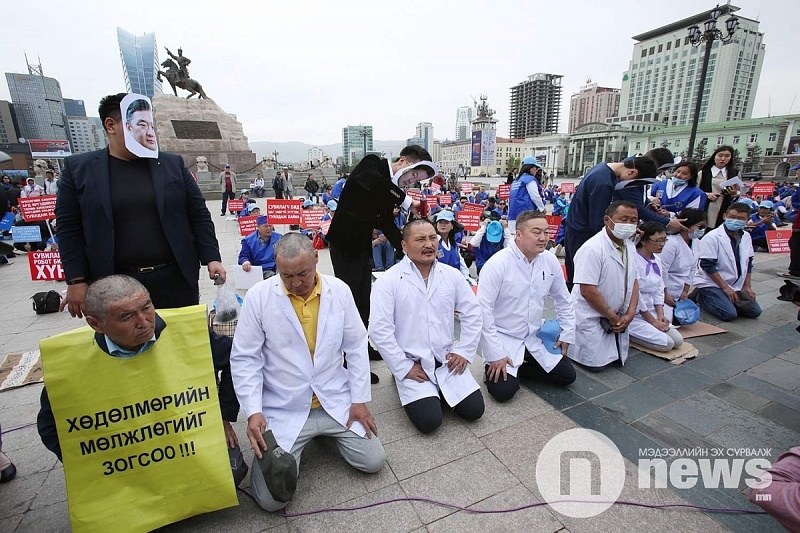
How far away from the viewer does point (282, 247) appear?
86.0 inches

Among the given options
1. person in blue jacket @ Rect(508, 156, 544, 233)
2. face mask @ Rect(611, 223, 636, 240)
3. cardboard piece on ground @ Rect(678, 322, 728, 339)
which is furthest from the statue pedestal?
cardboard piece on ground @ Rect(678, 322, 728, 339)

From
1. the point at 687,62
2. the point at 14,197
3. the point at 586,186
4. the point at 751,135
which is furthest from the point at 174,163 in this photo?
the point at 687,62

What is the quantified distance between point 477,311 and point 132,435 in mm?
2353

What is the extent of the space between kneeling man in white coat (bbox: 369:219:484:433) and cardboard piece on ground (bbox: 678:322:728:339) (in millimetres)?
3009

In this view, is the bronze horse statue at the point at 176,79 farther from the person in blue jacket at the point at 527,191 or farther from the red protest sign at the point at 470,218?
the person in blue jacket at the point at 527,191

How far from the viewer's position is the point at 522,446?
257 cm

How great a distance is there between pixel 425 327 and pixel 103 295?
6.67 feet

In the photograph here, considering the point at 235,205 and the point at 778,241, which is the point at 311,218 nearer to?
the point at 235,205

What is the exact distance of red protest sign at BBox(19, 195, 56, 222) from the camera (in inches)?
282

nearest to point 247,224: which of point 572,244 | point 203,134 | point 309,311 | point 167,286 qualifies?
point 167,286

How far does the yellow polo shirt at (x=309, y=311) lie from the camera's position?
92.1 inches

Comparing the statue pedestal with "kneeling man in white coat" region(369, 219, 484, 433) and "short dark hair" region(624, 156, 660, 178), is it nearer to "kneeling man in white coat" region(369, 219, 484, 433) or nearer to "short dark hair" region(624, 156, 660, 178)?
"kneeling man in white coat" region(369, 219, 484, 433)

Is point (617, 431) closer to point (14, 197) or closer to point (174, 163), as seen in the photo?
point (174, 163)

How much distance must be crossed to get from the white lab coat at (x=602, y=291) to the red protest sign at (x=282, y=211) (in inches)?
206
